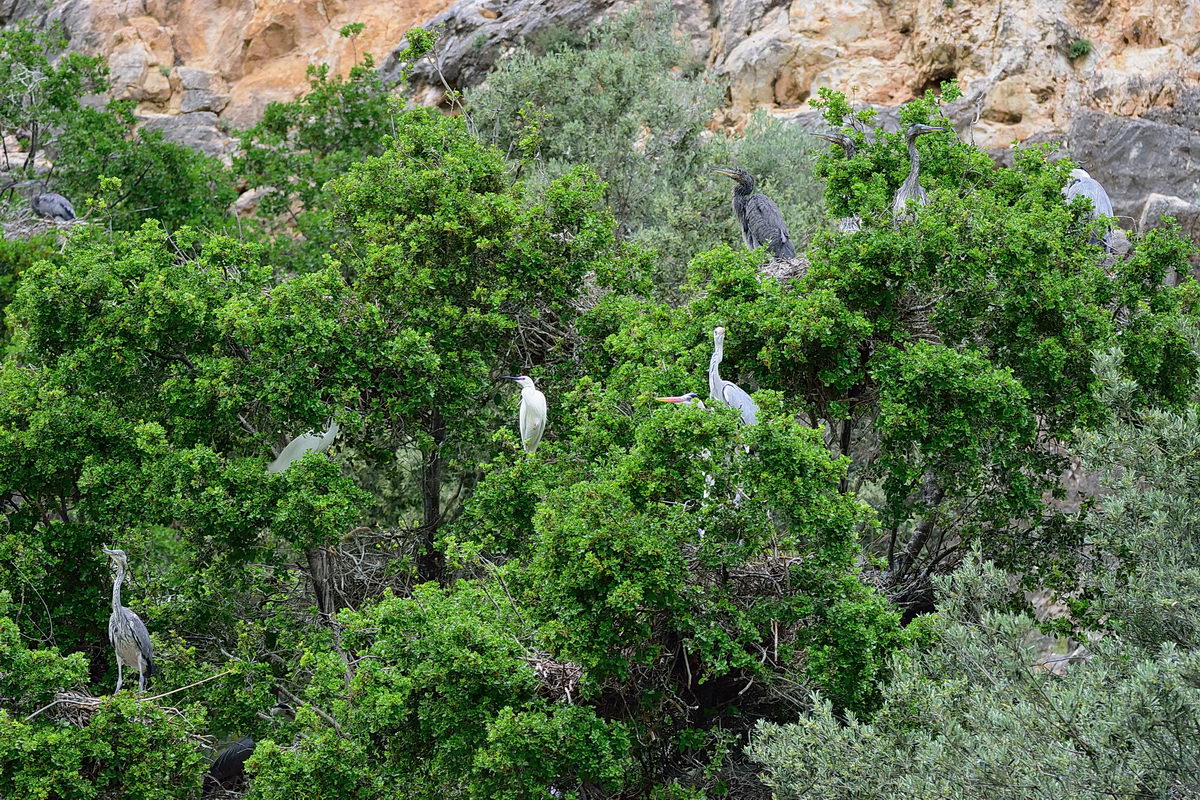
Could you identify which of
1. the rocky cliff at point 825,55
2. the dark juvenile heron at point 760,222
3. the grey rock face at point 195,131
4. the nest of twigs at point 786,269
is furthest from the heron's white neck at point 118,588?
the grey rock face at point 195,131

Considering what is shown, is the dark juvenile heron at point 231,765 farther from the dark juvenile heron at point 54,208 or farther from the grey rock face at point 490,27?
the grey rock face at point 490,27

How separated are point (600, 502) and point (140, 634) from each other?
3.94 metres

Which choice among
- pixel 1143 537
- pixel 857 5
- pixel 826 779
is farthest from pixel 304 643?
pixel 857 5

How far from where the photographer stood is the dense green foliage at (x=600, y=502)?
7492mm

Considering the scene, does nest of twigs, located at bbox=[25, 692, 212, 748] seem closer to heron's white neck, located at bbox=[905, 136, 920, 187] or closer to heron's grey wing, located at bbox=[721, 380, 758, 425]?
heron's grey wing, located at bbox=[721, 380, 758, 425]

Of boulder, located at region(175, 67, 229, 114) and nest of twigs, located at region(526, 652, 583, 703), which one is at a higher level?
nest of twigs, located at region(526, 652, 583, 703)

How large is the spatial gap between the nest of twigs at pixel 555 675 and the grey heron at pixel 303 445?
2845 mm

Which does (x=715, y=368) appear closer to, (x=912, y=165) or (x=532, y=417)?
(x=532, y=417)

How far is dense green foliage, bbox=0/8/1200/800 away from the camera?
7.49 metres

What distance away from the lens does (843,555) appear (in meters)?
7.95

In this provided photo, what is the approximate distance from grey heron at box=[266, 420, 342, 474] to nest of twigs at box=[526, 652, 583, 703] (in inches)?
112

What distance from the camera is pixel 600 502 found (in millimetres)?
7746

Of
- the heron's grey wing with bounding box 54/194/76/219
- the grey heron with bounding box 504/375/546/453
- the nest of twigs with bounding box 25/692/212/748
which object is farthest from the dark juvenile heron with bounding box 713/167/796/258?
the heron's grey wing with bounding box 54/194/76/219

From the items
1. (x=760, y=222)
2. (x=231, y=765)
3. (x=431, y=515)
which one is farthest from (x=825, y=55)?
(x=231, y=765)
